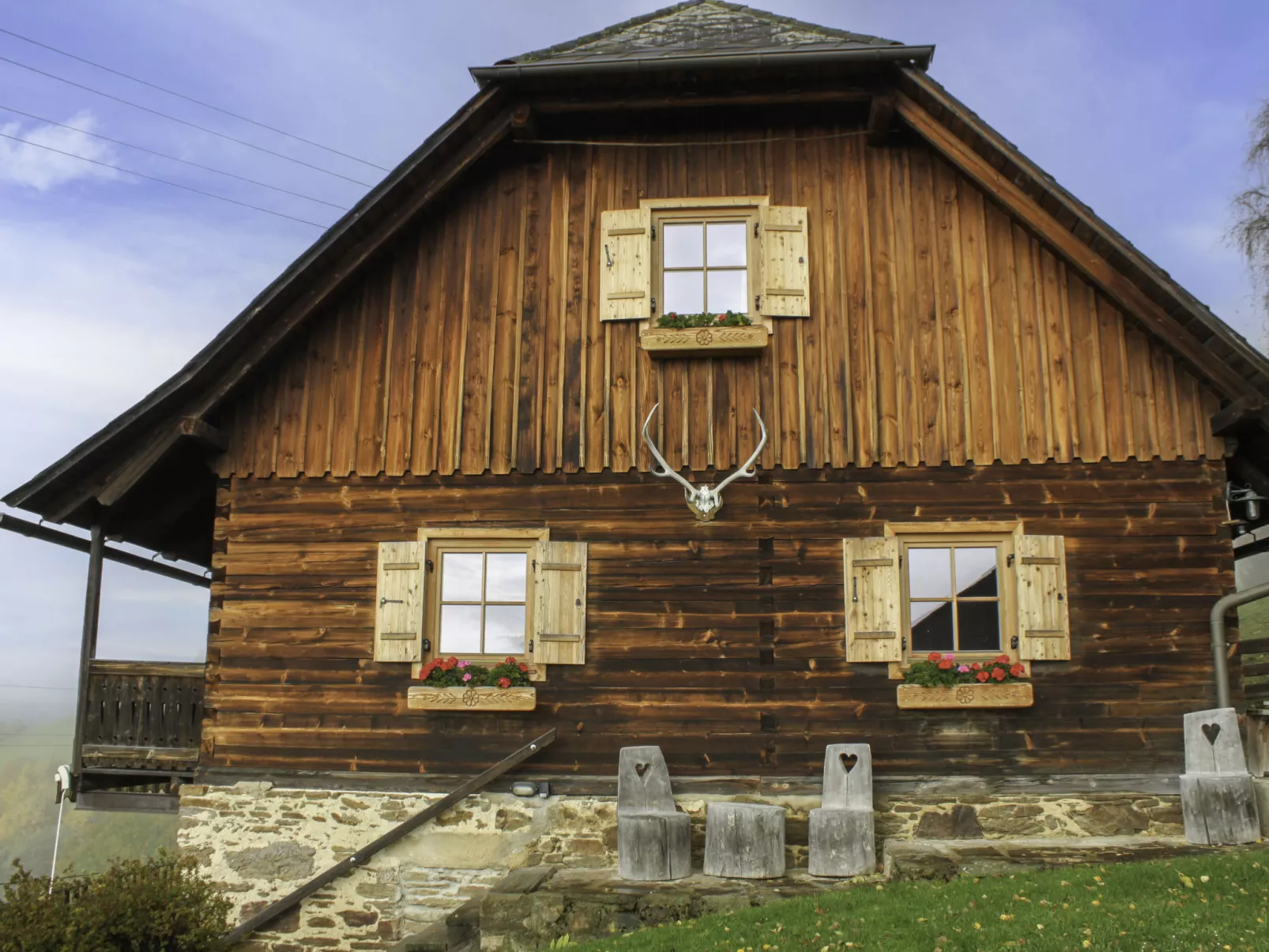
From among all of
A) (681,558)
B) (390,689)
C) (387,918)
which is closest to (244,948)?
(387,918)

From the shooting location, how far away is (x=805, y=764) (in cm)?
1090

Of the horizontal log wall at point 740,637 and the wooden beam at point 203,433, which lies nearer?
the horizontal log wall at point 740,637

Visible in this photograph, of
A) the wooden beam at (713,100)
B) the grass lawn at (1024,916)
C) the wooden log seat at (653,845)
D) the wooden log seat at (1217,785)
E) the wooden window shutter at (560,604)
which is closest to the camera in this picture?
the grass lawn at (1024,916)

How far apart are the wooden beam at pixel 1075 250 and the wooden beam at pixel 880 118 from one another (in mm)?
86

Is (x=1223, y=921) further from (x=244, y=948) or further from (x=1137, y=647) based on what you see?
(x=244, y=948)

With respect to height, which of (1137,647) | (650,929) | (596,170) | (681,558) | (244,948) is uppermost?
(596,170)

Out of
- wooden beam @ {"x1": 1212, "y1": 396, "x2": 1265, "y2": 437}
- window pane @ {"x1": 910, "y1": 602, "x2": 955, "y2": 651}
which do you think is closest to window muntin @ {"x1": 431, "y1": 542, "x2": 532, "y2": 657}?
window pane @ {"x1": 910, "y1": 602, "x2": 955, "y2": 651}

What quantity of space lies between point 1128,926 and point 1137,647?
3978 mm

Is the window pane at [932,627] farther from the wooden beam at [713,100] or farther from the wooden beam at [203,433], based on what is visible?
the wooden beam at [203,433]

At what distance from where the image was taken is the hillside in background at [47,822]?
5906cm

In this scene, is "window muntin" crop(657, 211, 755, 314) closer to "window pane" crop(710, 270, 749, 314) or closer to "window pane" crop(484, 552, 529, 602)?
"window pane" crop(710, 270, 749, 314)

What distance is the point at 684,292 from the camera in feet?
38.9

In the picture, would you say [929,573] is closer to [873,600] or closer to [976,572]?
[976,572]

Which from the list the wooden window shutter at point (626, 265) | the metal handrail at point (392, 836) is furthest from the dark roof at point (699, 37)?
the metal handrail at point (392, 836)
